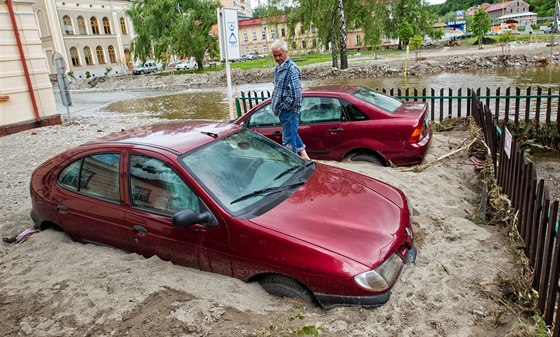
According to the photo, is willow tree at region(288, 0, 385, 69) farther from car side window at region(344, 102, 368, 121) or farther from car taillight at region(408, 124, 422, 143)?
car taillight at region(408, 124, 422, 143)

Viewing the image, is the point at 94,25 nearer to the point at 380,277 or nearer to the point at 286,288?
the point at 286,288

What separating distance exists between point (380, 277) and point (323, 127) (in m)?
4.34

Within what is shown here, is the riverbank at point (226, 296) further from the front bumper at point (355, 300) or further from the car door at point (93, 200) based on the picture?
the car door at point (93, 200)

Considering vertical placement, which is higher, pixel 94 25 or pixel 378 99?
pixel 94 25

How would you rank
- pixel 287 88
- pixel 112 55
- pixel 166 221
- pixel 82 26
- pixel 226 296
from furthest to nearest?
pixel 112 55, pixel 82 26, pixel 287 88, pixel 166 221, pixel 226 296

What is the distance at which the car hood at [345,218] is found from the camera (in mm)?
3326

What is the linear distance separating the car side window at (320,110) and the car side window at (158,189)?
386cm

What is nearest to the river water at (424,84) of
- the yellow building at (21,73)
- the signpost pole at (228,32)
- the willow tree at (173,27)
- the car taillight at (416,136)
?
the yellow building at (21,73)

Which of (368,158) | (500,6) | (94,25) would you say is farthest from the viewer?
(500,6)

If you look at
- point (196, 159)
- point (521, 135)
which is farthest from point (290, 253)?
point (521, 135)

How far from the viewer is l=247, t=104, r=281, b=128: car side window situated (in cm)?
781

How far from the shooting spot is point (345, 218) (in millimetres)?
3604

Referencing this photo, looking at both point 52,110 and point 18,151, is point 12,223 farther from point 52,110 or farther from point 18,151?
point 52,110

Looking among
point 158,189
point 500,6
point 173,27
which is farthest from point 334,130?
point 500,6
